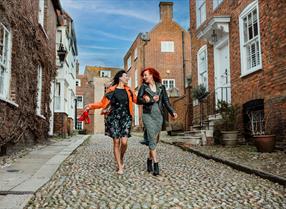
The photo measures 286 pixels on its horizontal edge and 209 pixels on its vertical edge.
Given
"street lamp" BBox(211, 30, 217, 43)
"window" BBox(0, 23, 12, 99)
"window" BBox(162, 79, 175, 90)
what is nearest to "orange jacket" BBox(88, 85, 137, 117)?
"window" BBox(0, 23, 12, 99)

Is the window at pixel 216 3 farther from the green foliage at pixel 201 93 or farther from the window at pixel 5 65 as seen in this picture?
the window at pixel 5 65

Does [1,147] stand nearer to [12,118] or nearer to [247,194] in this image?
[12,118]

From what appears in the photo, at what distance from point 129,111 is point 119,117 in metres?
0.21

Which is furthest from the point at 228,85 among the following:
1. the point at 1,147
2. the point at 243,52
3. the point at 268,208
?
the point at 268,208

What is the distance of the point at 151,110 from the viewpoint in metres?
5.63

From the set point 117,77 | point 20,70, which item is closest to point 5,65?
point 20,70

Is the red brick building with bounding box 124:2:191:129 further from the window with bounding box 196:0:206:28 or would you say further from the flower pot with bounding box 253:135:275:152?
the flower pot with bounding box 253:135:275:152

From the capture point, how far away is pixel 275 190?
14.5 feet

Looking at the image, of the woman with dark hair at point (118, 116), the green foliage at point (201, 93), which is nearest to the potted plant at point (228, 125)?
the green foliage at point (201, 93)

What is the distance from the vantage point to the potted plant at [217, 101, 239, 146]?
381 inches

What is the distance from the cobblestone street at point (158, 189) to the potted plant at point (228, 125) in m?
3.54

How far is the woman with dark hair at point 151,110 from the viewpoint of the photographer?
5523mm

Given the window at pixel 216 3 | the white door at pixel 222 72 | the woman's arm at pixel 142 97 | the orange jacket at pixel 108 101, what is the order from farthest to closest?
the window at pixel 216 3
the white door at pixel 222 72
the orange jacket at pixel 108 101
the woman's arm at pixel 142 97

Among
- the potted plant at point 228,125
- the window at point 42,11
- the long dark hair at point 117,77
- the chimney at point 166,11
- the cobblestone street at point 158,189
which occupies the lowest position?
the cobblestone street at point 158,189
